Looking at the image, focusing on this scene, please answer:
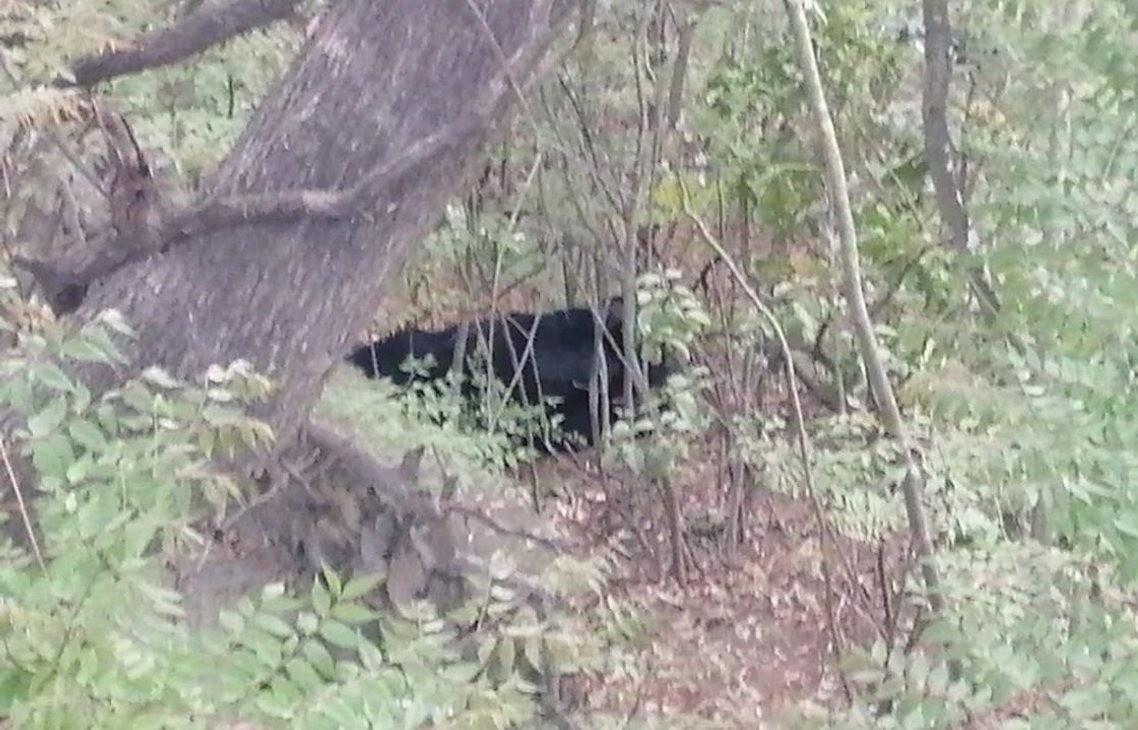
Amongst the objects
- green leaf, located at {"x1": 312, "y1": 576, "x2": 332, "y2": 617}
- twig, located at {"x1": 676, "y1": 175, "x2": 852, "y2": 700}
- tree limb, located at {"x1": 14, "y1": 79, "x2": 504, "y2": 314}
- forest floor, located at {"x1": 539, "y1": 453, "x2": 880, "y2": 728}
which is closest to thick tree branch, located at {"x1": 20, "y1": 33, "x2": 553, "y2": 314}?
tree limb, located at {"x1": 14, "y1": 79, "x2": 504, "y2": 314}

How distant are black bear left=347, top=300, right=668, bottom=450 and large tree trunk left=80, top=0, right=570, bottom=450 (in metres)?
3.07

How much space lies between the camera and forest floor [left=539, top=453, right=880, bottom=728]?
4.07 m

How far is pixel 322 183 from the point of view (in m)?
2.13

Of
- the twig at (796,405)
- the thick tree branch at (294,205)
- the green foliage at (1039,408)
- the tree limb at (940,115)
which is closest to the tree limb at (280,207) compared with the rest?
the thick tree branch at (294,205)

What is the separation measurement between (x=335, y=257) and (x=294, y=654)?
70 centimetres

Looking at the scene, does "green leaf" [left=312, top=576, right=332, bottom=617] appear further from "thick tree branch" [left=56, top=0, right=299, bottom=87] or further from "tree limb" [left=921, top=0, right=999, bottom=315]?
"tree limb" [left=921, top=0, right=999, bottom=315]

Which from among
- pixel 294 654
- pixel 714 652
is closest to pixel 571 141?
pixel 714 652

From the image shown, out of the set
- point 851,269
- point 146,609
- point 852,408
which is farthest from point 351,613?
point 852,408

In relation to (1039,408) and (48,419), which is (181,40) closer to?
(48,419)

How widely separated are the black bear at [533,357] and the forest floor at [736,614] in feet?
1.02

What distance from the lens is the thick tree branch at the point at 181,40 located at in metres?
2.27

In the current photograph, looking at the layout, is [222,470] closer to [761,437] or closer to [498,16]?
[498,16]

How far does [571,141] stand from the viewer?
4.54 m

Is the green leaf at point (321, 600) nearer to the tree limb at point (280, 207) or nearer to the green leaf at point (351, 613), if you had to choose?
the green leaf at point (351, 613)
